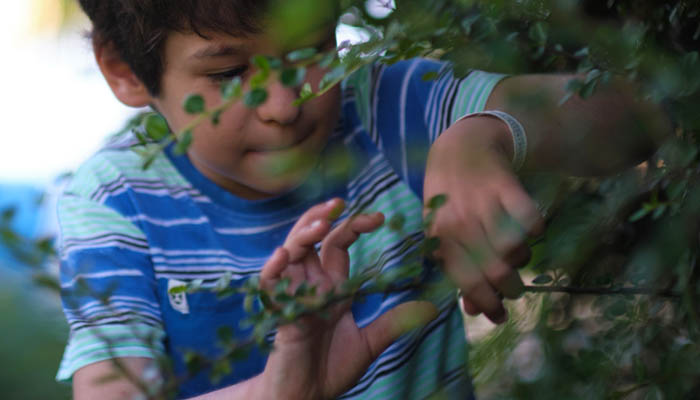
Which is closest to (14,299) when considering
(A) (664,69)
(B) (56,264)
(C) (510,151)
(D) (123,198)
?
(B) (56,264)

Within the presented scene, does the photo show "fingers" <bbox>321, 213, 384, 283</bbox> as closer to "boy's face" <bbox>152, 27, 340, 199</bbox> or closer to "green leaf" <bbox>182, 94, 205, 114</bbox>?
"boy's face" <bbox>152, 27, 340, 199</bbox>

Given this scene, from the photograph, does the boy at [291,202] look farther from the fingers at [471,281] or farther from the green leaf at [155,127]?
the green leaf at [155,127]

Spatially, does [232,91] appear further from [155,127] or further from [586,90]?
[586,90]

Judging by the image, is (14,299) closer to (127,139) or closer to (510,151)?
(510,151)

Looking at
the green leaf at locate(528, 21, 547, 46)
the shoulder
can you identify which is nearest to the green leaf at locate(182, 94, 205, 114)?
the green leaf at locate(528, 21, 547, 46)

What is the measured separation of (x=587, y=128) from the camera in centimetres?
78

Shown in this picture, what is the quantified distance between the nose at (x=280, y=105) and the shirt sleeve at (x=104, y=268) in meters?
0.39

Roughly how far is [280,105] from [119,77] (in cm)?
58

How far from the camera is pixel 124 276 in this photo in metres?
1.35

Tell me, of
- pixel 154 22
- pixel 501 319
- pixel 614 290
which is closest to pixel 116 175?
pixel 154 22

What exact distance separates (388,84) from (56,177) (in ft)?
2.68

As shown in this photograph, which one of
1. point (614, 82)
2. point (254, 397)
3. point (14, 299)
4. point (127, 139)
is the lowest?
point (254, 397)

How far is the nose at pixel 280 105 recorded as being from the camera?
116 cm

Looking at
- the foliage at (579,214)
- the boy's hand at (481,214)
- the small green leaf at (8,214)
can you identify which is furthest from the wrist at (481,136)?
the small green leaf at (8,214)
